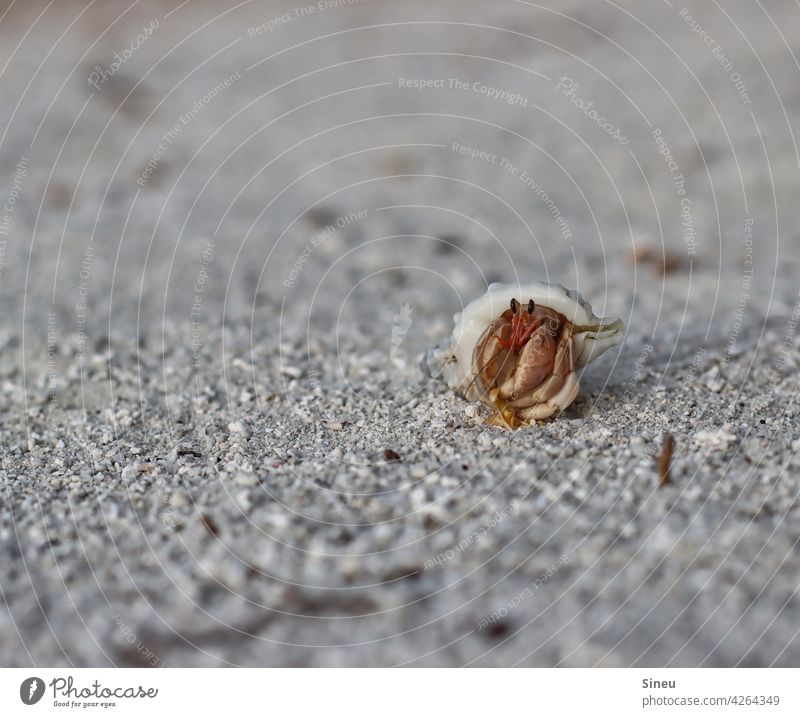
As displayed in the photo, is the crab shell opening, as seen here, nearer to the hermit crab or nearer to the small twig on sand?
the hermit crab

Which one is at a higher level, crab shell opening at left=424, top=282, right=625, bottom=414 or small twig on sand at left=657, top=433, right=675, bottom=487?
crab shell opening at left=424, top=282, right=625, bottom=414

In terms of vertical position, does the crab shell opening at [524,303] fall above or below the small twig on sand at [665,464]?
above

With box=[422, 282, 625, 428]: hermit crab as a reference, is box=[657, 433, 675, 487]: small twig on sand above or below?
below

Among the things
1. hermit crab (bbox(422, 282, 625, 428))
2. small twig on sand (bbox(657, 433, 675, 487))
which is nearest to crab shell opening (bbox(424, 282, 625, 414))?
hermit crab (bbox(422, 282, 625, 428))

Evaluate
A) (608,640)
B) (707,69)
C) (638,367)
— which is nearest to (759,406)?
(638,367)

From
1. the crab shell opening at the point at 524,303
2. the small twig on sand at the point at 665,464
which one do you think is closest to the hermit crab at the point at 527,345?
the crab shell opening at the point at 524,303

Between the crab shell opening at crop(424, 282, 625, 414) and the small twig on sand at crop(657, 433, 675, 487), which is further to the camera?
the crab shell opening at crop(424, 282, 625, 414)

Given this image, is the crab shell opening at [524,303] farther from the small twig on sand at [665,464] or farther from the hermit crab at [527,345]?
the small twig on sand at [665,464]

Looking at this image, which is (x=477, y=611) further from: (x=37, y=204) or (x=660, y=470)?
(x=37, y=204)

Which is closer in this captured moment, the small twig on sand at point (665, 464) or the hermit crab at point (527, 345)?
the small twig on sand at point (665, 464)
